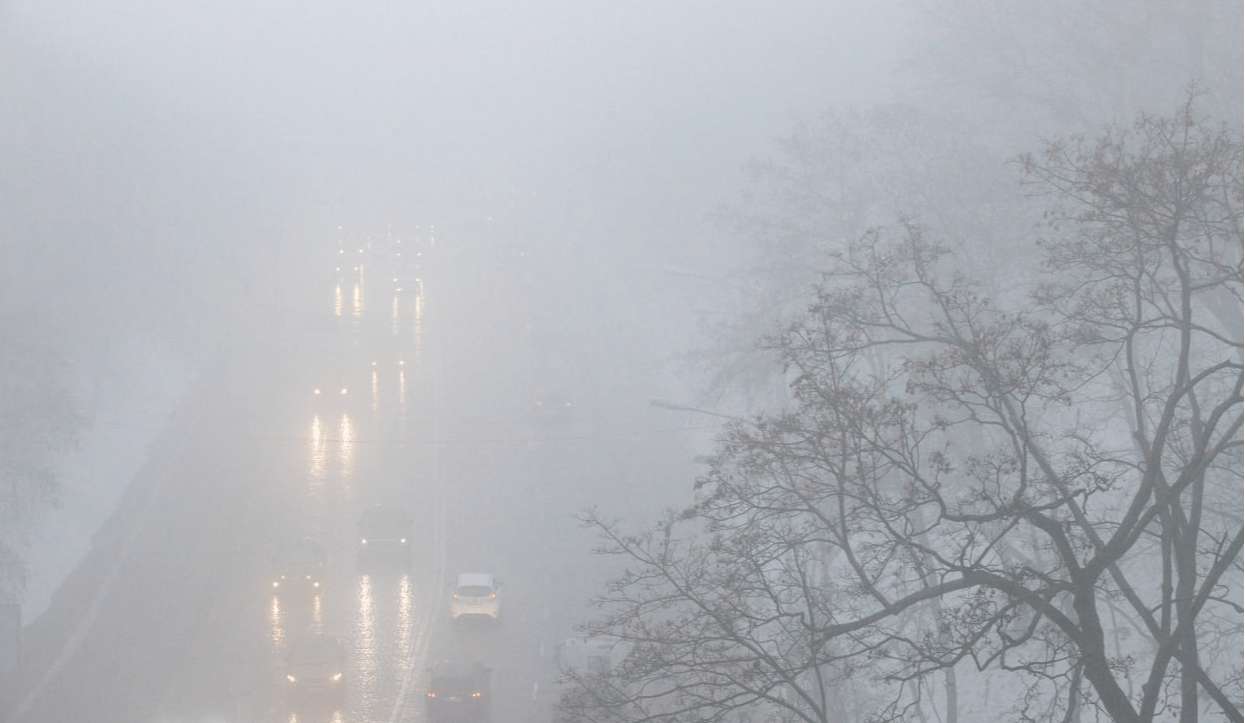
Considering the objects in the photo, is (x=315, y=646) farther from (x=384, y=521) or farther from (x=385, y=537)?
(x=384, y=521)

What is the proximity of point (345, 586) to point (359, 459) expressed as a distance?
36.6 ft

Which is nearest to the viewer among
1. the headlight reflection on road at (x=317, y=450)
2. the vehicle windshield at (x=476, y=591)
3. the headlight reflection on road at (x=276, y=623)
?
the headlight reflection on road at (x=276, y=623)

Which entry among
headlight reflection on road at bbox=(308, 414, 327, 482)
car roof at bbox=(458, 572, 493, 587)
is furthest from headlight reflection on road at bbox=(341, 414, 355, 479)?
car roof at bbox=(458, 572, 493, 587)

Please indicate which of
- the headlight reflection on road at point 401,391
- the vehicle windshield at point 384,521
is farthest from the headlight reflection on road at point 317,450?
the vehicle windshield at point 384,521

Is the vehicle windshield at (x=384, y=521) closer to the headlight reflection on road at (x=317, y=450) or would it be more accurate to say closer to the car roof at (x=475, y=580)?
the car roof at (x=475, y=580)

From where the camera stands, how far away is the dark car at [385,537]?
27.5 meters

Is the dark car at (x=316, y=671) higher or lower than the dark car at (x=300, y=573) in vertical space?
lower

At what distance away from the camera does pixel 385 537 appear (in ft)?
90.4

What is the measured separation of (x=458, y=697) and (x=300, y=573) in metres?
9.31

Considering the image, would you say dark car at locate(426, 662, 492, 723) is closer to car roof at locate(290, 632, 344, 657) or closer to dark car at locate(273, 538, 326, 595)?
car roof at locate(290, 632, 344, 657)

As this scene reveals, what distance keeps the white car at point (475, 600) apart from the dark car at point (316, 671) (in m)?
4.16

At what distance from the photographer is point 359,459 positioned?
3666 cm

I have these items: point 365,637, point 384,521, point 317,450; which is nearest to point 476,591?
point 365,637

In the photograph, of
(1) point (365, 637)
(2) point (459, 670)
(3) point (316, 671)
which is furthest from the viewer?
(1) point (365, 637)
